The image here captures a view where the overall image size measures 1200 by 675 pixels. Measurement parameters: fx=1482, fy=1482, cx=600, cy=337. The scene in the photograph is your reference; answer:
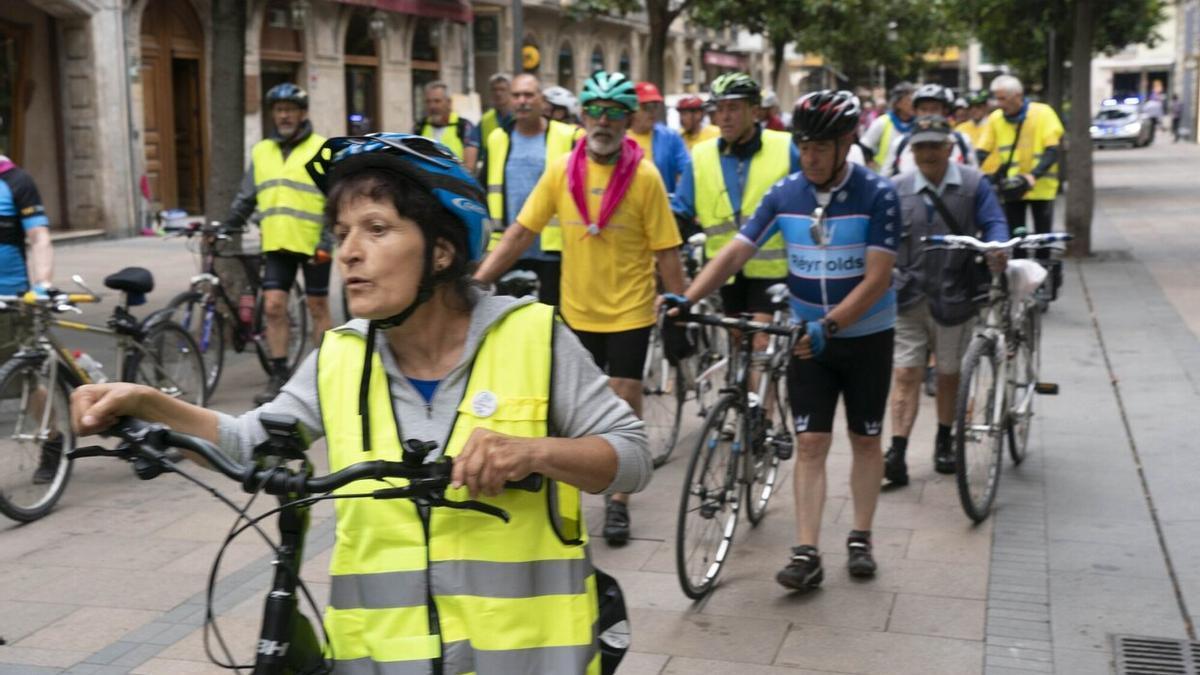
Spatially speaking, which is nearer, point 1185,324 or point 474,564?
point 474,564

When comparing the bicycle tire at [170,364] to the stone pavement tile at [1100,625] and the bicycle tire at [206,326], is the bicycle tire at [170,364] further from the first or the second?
A: the stone pavement tile at [1100,625]

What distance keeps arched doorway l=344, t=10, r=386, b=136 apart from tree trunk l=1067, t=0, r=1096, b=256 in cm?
1345

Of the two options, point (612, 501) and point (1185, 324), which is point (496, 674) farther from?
point (1185, 324)

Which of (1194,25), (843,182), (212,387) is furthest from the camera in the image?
(1194,25)

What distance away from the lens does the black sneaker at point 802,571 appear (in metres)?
5.28

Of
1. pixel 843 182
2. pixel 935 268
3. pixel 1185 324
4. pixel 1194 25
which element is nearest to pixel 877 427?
pixel 843 182

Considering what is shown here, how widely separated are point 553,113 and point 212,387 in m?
3.10

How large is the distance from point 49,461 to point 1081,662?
4507 millimetres

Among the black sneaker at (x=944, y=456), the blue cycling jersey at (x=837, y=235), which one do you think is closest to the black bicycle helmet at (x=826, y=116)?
the blue cycling jersey at (x=837, y=235)

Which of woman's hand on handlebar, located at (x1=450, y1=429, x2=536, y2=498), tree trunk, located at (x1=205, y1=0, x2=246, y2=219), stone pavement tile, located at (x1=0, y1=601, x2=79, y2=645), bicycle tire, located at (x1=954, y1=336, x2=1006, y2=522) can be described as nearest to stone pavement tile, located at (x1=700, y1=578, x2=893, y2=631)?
bicycle tire, located at (x1=954, y1=336, x2=1006, y2=522)

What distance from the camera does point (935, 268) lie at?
689 cm

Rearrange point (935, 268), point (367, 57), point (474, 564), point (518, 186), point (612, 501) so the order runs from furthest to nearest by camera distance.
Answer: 1. point (367, 57)
2. point (518, 186)
3. point (935, 268)
4. point (612, 501)
5. point (474, 564)

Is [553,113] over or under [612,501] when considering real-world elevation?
over

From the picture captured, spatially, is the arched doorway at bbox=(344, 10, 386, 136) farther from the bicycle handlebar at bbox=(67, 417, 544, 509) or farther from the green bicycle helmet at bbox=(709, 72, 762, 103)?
A: the bicycle handlebar at bbox=(67, 417, 544, 509)
